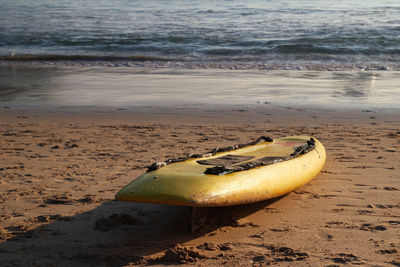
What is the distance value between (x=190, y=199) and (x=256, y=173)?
31.1 inches

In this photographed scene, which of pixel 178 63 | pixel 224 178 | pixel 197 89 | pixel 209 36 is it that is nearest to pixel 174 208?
pixel 224 178

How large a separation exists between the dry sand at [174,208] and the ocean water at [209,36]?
23.4ft

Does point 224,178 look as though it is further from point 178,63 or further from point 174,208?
point 178,63

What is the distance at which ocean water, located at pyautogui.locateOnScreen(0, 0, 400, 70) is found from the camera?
14.6 metres

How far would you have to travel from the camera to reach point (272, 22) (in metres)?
22.1

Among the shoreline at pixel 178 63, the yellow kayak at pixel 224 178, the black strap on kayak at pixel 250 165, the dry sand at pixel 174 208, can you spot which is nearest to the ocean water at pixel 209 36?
the shoreline at pixel 178 63

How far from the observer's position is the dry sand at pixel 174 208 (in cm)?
317

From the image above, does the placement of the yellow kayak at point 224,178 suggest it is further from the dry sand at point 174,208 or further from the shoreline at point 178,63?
the shoreline at point 178,63

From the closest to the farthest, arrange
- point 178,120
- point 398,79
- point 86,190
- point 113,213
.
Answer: point 113,213
point 86,190
point 178,120
point 398,79

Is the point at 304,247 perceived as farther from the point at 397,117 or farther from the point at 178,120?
the point at 397,117

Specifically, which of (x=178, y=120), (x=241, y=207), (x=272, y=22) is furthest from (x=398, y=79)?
(x=272, y=22)

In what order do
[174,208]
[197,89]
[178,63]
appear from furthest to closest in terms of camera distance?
1. [178,63]
2. [197,89]
3. [174,208]

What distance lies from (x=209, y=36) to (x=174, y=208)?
49.8 ft

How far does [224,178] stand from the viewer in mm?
3568
